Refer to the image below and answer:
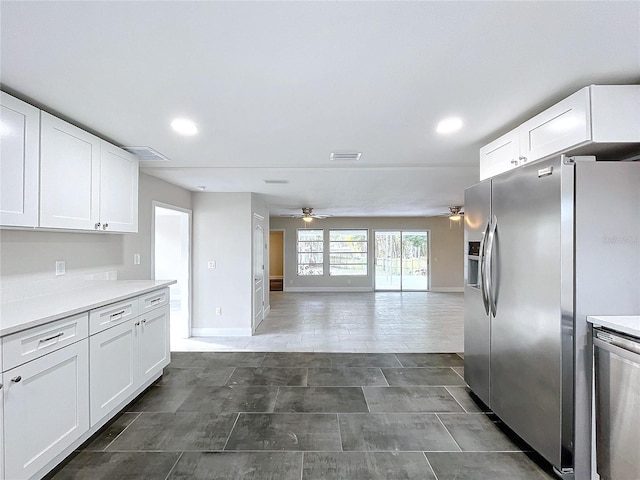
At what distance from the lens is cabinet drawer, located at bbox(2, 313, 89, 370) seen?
1.55 metres

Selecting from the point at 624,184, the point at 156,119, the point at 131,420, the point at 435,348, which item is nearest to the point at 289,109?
the point at 156,119

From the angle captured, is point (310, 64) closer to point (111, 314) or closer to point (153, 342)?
point (111, 314)

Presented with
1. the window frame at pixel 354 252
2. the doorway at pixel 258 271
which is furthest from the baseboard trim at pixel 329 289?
the doorway at pixel 258 271

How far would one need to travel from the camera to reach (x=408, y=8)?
119 centimetres

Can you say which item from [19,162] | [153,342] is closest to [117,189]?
[19,162]

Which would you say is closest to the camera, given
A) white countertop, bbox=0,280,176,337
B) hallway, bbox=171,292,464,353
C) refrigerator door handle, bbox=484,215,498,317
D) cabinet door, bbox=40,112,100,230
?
white countertop, bbox=0,280,176,337

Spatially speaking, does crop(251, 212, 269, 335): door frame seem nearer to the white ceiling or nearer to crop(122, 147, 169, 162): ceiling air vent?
crop(122, 147, 169, 162): ceiling air vent

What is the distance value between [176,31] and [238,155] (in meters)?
1.77

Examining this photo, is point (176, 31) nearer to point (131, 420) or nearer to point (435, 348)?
point (131, 420)

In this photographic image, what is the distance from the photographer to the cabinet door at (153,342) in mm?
2746

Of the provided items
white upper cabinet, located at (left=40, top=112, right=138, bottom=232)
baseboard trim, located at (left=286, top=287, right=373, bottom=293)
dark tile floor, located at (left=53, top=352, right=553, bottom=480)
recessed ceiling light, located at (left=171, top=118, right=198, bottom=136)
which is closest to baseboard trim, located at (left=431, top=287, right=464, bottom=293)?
baseboard trim, located at (left=286, top=287, right=373, bottom=293)

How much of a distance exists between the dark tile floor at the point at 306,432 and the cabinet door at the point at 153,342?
0.23m

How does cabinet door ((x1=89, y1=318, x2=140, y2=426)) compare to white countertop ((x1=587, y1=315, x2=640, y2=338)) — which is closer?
white countertop ((x1=587, y1=315, x2=640, y2=338))

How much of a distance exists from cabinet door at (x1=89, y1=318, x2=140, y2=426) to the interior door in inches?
103
